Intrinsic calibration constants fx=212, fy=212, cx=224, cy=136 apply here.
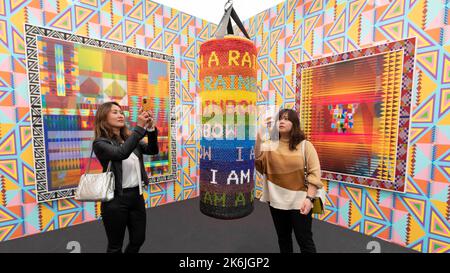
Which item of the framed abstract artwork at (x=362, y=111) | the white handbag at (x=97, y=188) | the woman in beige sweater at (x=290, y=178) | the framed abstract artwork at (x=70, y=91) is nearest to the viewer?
the white handbag at (x=97, y=188)

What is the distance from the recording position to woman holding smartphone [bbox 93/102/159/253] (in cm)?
103

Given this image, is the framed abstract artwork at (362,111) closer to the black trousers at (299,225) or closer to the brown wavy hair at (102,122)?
the black trousers at (299,225)

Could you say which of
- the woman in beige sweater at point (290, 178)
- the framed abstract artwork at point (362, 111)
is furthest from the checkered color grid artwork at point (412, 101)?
the woman in beige sweater at point (290, 178)

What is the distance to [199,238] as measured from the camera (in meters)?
1.73


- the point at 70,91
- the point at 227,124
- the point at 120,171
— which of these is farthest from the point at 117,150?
the point at 70,91

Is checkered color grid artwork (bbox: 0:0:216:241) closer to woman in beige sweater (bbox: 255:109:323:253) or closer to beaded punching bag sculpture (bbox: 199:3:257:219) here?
beaded punching bag sculpture (bbox: 199:3:257:219)

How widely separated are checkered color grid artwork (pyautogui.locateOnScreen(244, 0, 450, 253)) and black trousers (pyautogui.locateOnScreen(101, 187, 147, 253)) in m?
1.67

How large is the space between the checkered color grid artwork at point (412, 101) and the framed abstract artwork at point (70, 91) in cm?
163

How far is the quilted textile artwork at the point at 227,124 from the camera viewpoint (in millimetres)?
1090

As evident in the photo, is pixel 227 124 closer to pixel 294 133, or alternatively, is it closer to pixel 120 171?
pixel 294 133

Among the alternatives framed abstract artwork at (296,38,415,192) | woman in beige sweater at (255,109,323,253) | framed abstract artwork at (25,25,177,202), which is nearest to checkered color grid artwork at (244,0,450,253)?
framed abstract artwork at (296,38,415,192)

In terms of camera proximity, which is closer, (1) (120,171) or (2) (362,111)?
(1) (120,171)

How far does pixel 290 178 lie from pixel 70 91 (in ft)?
6.19

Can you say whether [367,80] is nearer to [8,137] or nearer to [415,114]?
[415,114]
